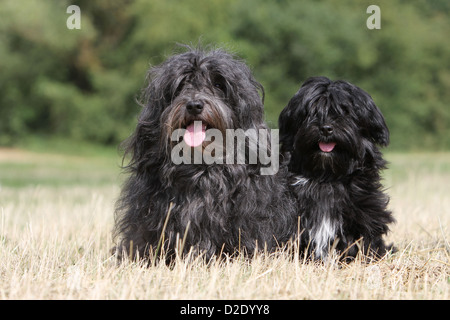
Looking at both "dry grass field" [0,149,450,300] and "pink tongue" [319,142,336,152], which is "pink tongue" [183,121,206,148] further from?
"pink tongue" [319,142,336,152]

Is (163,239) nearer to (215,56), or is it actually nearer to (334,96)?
(215,56)

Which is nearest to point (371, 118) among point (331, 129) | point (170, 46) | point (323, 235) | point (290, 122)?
point (331, 129)

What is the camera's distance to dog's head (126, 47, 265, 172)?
12.4 feet

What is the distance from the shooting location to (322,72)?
2669 centimetres

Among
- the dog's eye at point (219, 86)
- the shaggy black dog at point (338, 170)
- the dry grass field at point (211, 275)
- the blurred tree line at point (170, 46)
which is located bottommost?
the dry grass field at point (211, 275)

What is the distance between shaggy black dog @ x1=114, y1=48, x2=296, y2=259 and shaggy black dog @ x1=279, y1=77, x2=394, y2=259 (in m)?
0.30

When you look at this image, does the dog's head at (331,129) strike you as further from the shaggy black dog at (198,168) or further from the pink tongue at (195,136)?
the pink tongue at (195,136)

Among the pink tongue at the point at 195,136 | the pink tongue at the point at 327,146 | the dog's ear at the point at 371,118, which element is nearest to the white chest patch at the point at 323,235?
the pink tongue at the point at 327,146

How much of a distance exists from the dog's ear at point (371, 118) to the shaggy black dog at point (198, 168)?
76 centimetres

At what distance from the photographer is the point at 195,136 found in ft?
12.5

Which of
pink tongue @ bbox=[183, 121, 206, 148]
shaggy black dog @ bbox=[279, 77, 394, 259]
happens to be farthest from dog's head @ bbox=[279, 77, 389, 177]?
pink tongue @ bbox=[183, 121, 206, 148]

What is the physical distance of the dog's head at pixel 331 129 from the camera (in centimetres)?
418
